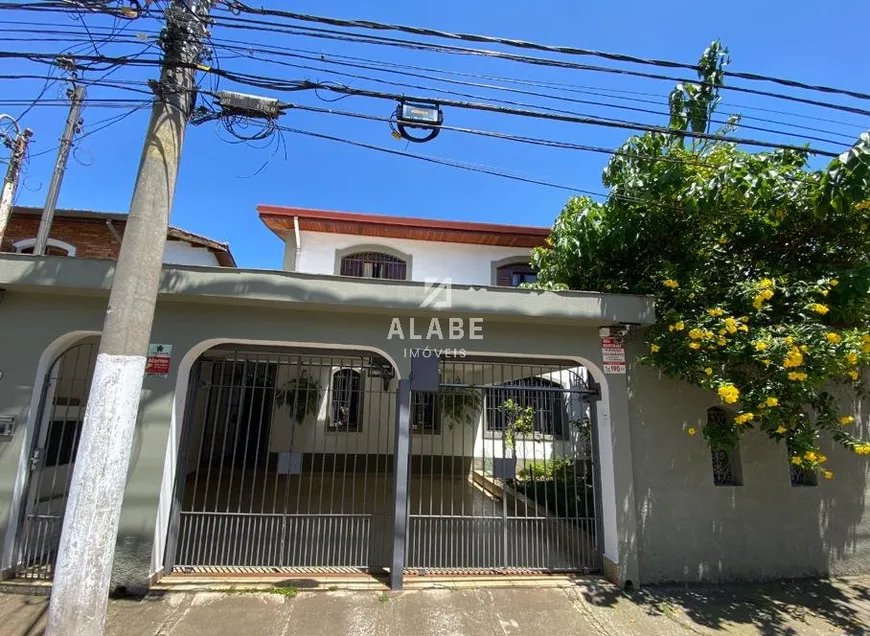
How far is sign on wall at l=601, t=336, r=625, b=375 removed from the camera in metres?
4.87

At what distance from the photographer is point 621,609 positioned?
13.3 feet

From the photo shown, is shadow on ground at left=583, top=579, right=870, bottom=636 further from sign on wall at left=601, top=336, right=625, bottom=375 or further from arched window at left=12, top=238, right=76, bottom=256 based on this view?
arched window at left=12, top=238, right=76, bottom=256

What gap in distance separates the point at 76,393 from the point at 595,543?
7171mm

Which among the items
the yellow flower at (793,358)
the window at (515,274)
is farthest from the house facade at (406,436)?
the window at (515,274)

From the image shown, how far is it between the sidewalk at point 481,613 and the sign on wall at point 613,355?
2.24 meters

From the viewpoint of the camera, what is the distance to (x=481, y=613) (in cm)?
391

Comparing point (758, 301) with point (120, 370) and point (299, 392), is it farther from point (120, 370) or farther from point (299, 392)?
point (299, 392)

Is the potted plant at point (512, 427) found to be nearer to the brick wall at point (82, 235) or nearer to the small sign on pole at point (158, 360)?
the small sign on pole at point (158, 360)

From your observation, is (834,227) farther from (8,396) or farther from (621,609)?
(8,396)

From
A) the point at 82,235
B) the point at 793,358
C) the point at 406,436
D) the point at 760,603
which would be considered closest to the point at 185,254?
the point at 82,235

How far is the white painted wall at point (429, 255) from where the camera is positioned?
9.82m

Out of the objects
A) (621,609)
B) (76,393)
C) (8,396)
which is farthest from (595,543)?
(76,393)

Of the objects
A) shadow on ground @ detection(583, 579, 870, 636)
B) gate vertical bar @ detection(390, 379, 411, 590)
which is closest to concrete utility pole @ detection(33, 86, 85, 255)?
gate vertical bar @ detection(390, 379, 411, 590)

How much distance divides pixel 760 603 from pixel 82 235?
13.3 m
